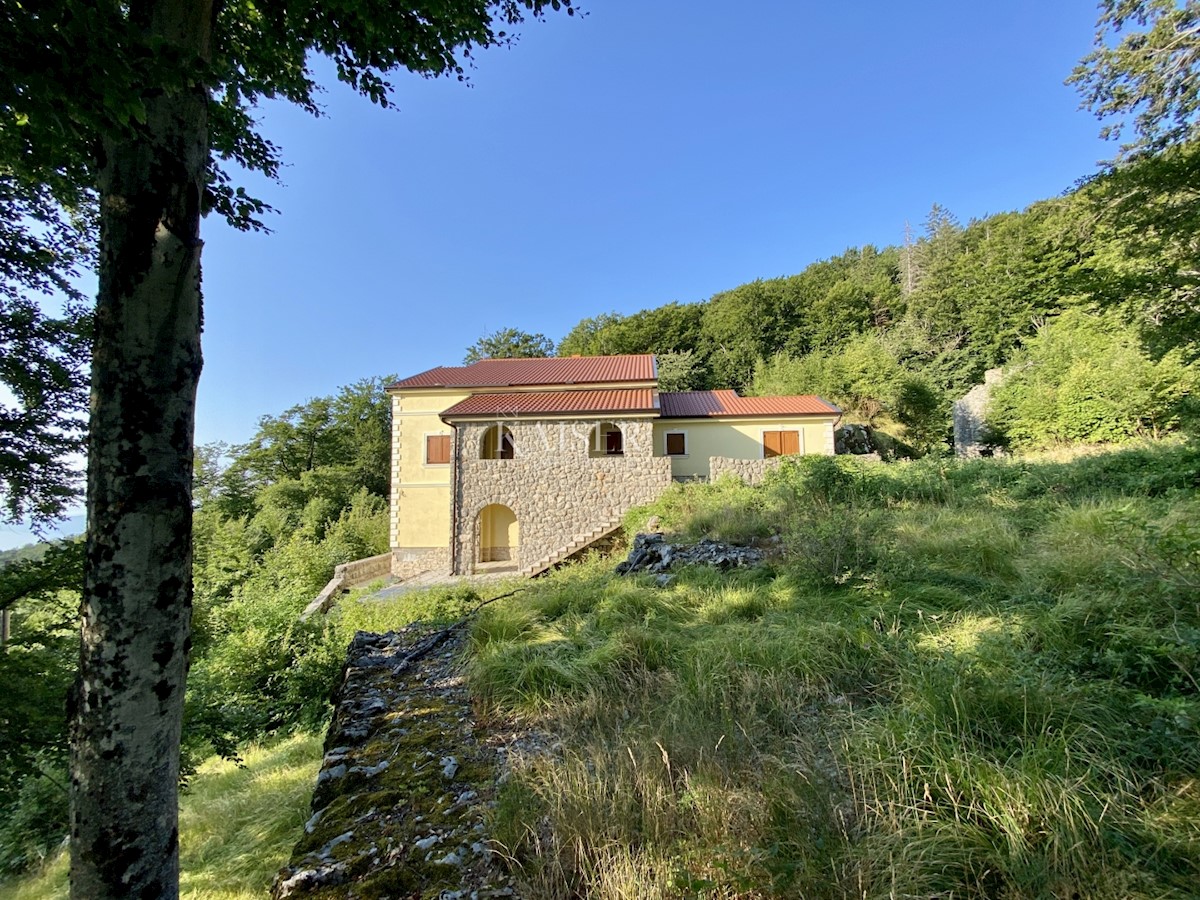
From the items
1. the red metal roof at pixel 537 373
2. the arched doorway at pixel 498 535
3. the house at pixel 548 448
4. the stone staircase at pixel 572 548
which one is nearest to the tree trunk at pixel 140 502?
the stone staircase at pixel 572 548

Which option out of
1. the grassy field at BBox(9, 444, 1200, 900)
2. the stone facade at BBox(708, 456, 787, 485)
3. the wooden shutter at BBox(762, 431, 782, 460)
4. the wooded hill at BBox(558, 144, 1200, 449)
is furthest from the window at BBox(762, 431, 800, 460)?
the grassy field at BBox(9, 444, 1200, 900)

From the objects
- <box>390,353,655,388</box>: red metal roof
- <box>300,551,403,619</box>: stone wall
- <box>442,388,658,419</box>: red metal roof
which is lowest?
<box>300,551,403,619</box>: stone wall

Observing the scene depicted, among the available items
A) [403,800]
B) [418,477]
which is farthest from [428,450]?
[403,800]

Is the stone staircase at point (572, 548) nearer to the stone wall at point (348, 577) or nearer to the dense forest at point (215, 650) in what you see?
the dense forest at point (215, 650)

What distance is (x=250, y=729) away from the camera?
5.83 meters

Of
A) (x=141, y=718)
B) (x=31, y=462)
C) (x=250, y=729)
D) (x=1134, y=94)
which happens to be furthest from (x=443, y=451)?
(x=1134, y=94)

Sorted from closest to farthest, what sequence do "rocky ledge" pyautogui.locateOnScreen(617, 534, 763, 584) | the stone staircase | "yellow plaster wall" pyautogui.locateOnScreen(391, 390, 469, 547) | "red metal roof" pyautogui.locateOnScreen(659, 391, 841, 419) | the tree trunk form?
the tree trunk
"rocky ledge" pyautogui.locateOnScreen(617, 534, 763, 584)
the stone staircase
"red metal roof" pyautogui.locateOnScreen(659, 391, 841, 419)
"yellow plaster wall" pyautogui.locateOnScreen(391, 390, 469, 547)

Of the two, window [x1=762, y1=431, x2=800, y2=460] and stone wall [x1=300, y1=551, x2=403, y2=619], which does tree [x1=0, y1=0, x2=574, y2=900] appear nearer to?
stone wall [x1=300, y1=551, x2=403, y2=619]

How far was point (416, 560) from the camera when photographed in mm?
16891

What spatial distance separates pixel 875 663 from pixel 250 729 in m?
7.43

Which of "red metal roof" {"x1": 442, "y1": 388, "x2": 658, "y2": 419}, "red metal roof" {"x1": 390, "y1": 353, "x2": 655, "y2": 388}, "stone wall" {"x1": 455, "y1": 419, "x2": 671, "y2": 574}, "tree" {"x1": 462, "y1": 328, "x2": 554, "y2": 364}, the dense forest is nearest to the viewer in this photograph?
the dense forest

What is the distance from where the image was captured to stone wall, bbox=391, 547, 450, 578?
1675cm

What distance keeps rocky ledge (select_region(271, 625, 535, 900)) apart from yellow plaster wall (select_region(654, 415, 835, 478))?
47.2 feet

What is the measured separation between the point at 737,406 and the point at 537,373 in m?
8.29
